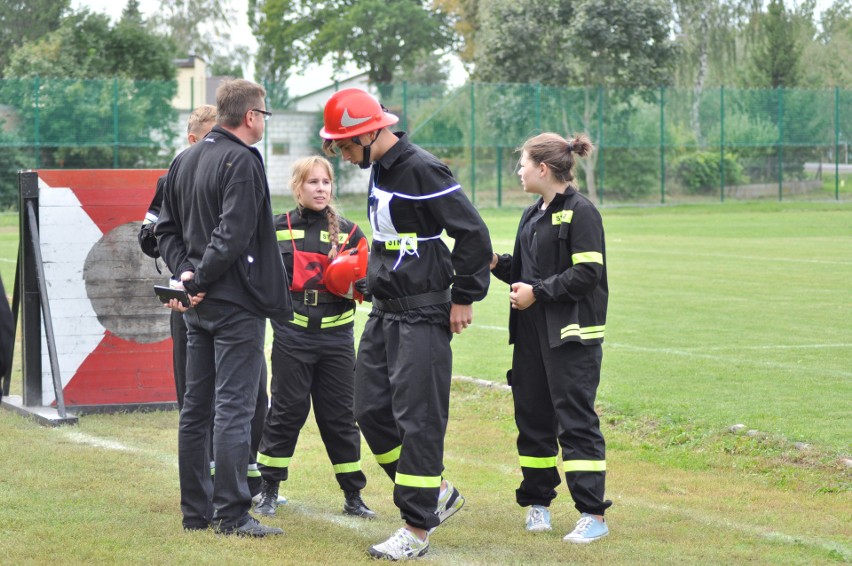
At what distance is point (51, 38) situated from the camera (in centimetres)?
4450

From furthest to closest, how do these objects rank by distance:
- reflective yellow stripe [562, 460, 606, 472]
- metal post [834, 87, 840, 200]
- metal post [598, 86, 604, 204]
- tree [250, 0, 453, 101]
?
tree [250, 0, 453, 101] → metal post [834, 87, 840, 200] → metal post [598, 86, 604, 204] → reflective yellow stripe [562, 460, 606, 472]

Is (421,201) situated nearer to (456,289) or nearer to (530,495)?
(456,289)

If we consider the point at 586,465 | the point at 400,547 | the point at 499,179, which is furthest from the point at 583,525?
the point at 499,179

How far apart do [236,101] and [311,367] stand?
1.53m

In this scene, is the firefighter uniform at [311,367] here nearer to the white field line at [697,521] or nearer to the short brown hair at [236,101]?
the white field line at [697,521]

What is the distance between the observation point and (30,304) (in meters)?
8.97

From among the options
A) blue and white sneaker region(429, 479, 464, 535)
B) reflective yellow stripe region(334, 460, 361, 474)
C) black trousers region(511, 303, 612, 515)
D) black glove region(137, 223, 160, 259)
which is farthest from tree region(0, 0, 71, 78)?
blue and white sneaker region(429, 479, 464, 535)

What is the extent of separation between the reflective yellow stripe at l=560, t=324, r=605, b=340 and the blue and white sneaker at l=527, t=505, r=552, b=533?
877 millimetres

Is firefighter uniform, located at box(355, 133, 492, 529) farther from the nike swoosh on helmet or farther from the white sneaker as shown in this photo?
the nike swoosh on helmet

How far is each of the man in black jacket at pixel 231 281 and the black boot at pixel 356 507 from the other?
576mm

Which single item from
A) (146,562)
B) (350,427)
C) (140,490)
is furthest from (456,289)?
(140,490)

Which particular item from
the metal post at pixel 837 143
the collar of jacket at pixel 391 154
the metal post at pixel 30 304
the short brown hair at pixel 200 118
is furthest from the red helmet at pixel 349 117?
the metal post at pixel 837 143

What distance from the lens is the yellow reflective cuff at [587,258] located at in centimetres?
580

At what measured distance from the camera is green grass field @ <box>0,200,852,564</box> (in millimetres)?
5594
